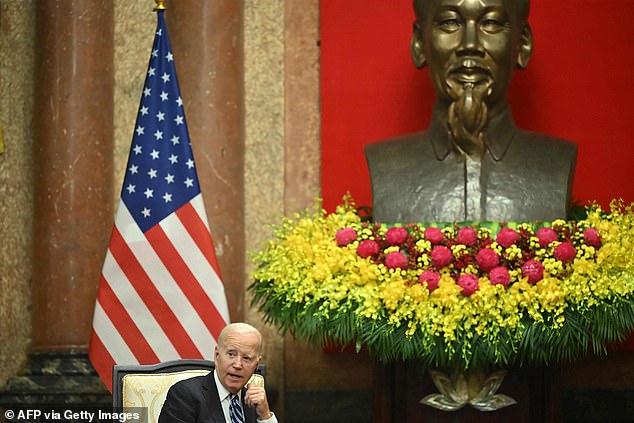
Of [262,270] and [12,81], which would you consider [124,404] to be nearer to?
[262,270]

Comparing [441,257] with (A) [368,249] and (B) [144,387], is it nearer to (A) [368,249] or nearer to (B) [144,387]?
(A) [368,249]

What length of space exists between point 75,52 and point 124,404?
2354 millimetres

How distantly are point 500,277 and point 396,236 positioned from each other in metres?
0.49

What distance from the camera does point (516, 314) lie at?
4520mm

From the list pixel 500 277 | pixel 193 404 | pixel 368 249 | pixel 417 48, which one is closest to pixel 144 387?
pixel 193 404

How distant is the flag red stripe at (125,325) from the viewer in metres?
5.50

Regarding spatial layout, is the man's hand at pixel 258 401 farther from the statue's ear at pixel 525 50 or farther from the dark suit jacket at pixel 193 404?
the statue's ear at pixel 525 50

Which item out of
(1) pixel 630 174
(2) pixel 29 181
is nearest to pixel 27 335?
(2) pixel 29 181

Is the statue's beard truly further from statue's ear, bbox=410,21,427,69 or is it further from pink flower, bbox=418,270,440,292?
pink flower, bbox=418,270,440,292

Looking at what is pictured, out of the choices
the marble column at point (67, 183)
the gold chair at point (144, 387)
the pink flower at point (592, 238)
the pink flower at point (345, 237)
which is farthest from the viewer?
the marble column at point (67, 183)

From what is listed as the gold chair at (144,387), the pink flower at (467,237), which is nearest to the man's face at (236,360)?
the gold chair at (144,387)

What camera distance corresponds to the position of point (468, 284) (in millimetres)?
4523

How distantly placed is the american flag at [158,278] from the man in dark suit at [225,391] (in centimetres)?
183

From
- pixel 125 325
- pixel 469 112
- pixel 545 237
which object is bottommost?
pixel 125 325
